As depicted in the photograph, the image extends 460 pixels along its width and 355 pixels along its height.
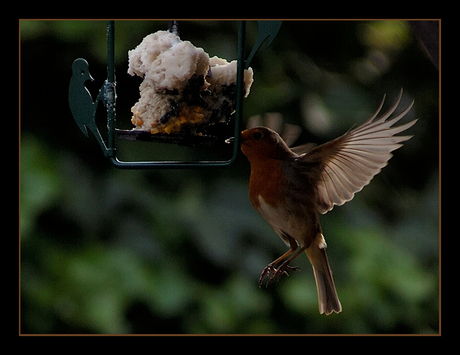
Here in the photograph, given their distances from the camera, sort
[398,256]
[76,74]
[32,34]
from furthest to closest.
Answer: [398,256] → [32,34] → [76,74]

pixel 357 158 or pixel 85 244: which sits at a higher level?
pixel 357 158

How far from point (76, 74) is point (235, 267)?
1.95m

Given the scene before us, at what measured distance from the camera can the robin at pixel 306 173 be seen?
214 centimetres

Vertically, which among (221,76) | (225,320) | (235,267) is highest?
(221,76)

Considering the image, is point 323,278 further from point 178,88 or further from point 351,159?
point 178,88

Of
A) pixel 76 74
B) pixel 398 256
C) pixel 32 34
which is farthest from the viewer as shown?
pixel 398 256

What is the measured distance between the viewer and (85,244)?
151 inches

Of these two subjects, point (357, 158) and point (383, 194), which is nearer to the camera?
point (357, 158)

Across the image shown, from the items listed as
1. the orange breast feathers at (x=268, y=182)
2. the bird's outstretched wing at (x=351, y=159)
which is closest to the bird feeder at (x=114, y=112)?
the orange breast feathers at (x=268, y=182)

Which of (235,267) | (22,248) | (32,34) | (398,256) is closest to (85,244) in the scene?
(22,248)

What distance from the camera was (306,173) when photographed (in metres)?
2.30

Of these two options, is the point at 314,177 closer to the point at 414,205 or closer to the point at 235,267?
the point at 235,267

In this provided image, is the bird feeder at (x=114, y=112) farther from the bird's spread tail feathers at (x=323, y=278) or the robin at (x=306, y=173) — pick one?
the bird's spread tail feathers at (x=323, y=278)

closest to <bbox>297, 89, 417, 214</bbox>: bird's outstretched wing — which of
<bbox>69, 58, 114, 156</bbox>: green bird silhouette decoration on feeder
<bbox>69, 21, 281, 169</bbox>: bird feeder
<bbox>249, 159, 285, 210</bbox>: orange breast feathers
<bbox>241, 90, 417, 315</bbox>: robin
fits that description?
<bbox>241, 90, 417, 315</bbox>: robin
